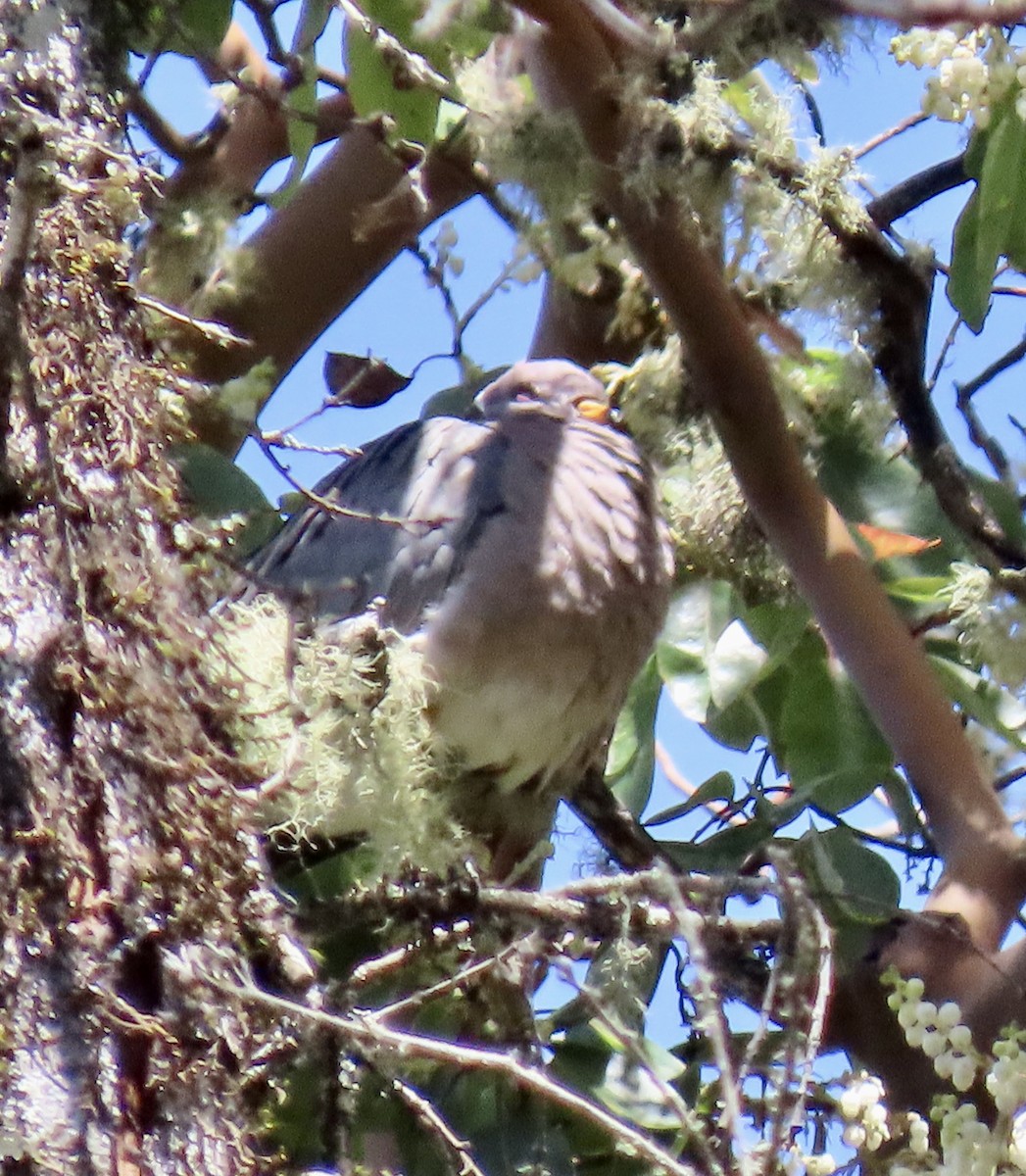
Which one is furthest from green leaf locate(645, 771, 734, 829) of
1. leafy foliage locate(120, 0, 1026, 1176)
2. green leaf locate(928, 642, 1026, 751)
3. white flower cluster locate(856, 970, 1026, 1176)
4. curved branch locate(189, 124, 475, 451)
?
curved branch locate(189, 124, 475, 451)

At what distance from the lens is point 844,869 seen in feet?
6.32

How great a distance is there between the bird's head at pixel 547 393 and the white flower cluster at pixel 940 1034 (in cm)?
116

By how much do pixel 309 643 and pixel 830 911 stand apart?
0.62 meters

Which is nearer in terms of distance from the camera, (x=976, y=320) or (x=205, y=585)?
(x=205, y=585)

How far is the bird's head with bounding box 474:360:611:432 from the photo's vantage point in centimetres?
240

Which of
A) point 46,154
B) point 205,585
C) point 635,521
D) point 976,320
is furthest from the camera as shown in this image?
point 635,521

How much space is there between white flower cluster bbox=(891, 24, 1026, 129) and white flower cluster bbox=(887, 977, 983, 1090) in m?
0.79

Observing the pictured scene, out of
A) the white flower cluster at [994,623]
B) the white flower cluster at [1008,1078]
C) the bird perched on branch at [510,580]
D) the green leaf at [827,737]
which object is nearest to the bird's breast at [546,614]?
the bird perched on branch at [510,580]

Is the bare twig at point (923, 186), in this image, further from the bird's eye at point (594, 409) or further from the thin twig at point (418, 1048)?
the thin twig at point (418, 1048)

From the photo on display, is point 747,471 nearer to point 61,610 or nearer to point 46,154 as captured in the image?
point 61,610

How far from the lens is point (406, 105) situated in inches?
73.0

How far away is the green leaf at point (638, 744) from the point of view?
2.23 metres

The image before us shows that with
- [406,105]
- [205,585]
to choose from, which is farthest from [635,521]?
[205,585]

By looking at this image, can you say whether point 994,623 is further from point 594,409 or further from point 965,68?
point 594,409
